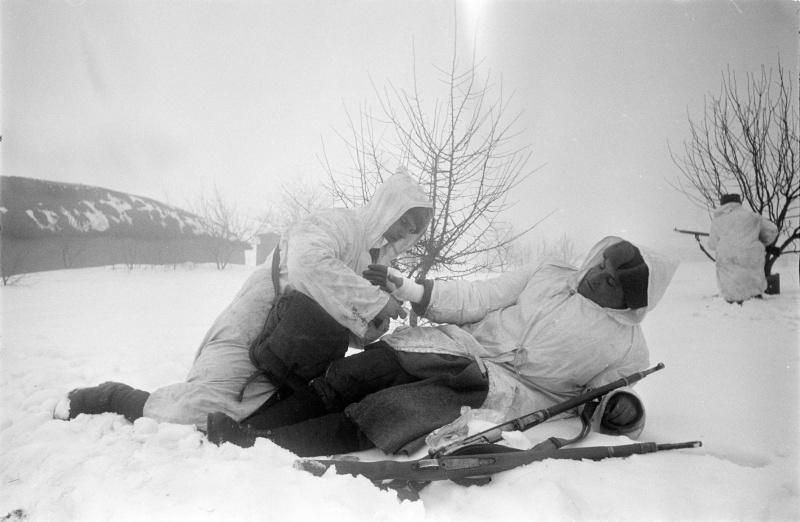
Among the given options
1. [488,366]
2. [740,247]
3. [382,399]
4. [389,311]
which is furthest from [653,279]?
→ [740,247]

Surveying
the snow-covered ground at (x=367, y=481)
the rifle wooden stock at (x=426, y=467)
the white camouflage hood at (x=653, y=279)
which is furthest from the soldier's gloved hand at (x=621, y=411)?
the rifle wooden stock at (x=426, y=467)

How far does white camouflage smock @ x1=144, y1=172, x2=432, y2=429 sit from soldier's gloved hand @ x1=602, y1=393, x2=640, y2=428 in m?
1.25

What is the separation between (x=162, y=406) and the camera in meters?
2.01

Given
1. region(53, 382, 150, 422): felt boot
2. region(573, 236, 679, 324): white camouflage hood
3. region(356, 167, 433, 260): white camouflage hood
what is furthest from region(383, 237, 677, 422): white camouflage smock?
region(53, 382, 150, 422): felt boot

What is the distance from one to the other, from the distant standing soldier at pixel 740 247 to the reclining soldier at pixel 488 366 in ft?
20.0

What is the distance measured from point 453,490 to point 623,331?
133 cm

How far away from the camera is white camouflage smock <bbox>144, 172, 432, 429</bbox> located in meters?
2.04

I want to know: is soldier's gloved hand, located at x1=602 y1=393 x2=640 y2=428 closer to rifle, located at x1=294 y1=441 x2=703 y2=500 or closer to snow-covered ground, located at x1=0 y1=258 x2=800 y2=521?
snow-covered ground, located at x1=0 y1=258 x2=800 y2=521

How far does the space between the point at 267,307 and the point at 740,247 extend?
7677 mm

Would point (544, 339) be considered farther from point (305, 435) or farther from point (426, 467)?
point (305, 435)

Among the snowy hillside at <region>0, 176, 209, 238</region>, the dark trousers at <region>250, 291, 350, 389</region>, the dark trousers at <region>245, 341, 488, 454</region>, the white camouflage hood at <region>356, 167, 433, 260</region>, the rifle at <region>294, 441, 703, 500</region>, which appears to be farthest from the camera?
the snowy hillside at <region>0, 176, 209, 238</region>

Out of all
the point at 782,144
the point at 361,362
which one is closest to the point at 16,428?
the point at 361,362

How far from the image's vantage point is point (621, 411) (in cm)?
207

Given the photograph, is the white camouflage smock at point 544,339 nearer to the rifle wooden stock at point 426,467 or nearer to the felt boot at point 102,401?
the rifle wooden stock at point 426,467
